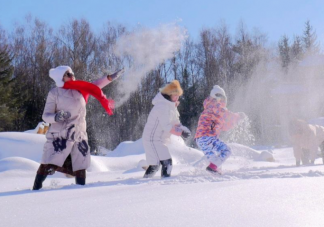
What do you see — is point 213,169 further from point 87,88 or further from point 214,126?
point 87,88

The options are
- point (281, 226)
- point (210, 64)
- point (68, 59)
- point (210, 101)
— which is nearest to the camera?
point (281, 226)

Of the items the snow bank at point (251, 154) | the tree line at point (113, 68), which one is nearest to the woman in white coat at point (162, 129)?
the snow bank at point (251, 154)

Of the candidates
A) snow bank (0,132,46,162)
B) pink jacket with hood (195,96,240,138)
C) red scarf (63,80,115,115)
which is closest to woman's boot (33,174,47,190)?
red scarf (63,80,115,115)

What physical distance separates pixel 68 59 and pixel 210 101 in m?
24.6

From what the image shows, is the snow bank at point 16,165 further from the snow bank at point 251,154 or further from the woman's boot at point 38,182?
the snow bank at point 251,154

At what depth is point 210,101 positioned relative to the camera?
19.4ft

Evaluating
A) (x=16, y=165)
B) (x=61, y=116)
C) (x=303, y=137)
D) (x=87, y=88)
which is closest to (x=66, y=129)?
(x=61, y=116)

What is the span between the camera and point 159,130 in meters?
5.33

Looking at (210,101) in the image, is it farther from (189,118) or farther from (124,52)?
(189,118)

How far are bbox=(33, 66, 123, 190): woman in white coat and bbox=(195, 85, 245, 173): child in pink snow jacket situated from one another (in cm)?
160

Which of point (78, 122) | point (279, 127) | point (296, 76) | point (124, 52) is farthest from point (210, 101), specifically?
point (296, 76)

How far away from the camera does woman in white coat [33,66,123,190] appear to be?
4.26 m

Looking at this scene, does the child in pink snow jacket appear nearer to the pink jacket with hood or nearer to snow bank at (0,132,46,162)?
the pink jacket with hood

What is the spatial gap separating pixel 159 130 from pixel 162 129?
44mm
